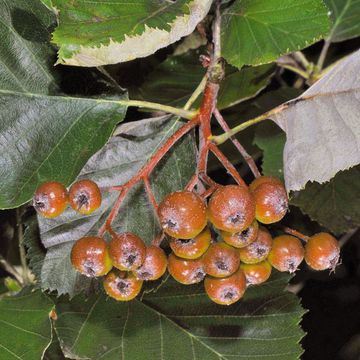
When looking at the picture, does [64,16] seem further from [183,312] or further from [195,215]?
[183,312]

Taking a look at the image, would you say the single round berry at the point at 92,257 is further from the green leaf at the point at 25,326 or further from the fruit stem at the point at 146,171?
the green leaf at the point at 25,326

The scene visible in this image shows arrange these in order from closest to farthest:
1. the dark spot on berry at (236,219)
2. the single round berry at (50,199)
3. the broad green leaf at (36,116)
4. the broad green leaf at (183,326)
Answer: the dark spot on berry at (236,219), the single round berry at (50,199), the broad green leaf at (36,116), the broad green leaf at (183,326)

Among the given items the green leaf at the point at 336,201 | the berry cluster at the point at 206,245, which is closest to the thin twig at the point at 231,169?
the berry cluster at the point at 206,245

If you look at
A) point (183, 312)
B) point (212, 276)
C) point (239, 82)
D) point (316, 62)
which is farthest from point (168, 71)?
point (212, 276)

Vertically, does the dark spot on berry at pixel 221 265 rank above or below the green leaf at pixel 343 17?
above

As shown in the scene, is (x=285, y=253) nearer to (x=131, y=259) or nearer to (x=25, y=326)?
(x=131, y=259)

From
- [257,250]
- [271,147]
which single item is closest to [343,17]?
[271,147]
